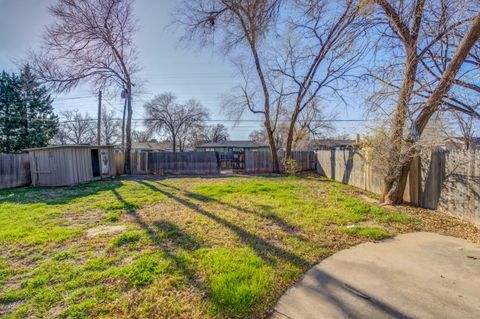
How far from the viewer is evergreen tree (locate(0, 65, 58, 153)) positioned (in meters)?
14.3

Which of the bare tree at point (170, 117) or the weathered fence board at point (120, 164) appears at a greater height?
the bare tree at point (170, 117)

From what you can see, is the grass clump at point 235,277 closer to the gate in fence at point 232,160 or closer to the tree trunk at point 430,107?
the tree trunk at point 430,107

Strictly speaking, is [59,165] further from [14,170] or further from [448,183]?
[448,183]

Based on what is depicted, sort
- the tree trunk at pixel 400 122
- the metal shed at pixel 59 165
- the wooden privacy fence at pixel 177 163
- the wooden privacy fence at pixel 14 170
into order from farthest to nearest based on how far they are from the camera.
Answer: the wooden privacy fence at pixel 177 163, the metal shed at pixel 59 165, the wooden privacy fence at pixel 14 170, the tree trunk at pixel 400 122

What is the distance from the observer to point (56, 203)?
5.95m

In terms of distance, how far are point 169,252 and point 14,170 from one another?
10.7 m

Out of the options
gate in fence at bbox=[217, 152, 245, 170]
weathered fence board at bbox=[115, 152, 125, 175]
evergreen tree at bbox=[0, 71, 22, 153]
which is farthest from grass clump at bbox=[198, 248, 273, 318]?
evergreen tree at bbox=[0, 71, 22, 153]

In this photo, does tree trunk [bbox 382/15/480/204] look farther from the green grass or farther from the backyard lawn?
the green grass

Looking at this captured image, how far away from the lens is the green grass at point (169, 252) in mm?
1930

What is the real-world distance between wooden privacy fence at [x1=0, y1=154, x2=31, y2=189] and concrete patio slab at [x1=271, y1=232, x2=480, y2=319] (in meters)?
12.0

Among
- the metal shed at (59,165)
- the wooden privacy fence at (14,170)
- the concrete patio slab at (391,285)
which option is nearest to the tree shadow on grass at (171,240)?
the concrete patio slab at (391,285)

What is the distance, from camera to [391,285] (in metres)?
2.13

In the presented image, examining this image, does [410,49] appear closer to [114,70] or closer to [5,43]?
[5,43]

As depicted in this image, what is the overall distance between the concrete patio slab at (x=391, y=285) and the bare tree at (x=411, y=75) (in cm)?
237
